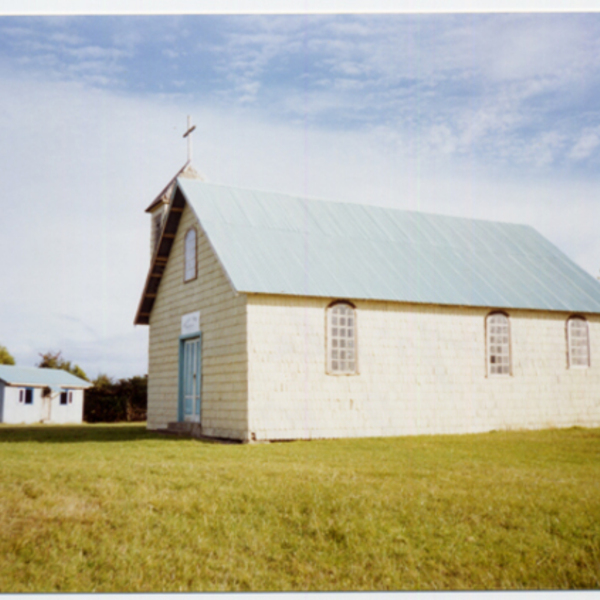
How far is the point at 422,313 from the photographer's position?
63.6 ft

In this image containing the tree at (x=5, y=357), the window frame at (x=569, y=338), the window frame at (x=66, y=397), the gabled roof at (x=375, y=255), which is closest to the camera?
the gabled roof at (x=375, y=255)

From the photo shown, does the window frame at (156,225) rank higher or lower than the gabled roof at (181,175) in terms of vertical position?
lower

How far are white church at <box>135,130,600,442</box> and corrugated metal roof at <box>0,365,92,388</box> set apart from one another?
798 inches

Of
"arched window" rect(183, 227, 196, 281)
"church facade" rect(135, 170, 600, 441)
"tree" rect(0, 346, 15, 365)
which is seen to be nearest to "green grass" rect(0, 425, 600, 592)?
"church facade" rect(135, 170, 600, 441)

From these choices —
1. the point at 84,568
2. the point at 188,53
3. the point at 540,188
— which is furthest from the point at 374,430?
the point at 84,568

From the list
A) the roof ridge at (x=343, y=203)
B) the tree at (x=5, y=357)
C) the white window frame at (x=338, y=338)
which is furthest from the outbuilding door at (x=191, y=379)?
the tree at (x=5, y=357)

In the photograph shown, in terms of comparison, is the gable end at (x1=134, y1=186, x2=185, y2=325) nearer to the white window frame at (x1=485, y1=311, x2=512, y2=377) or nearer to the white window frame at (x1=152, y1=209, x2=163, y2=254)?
the white window frame at (x1=152, y1=209, x2=163, y2=254)

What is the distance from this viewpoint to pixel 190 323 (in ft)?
66.8

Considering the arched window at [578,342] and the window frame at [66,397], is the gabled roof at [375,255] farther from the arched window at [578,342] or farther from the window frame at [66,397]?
the window frame at [66,397]

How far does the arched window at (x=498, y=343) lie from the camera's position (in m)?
20.4

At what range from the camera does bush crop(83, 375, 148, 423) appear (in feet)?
134

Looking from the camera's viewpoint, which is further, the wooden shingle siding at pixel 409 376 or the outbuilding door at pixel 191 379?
the outbuilding door at pixel 191 379

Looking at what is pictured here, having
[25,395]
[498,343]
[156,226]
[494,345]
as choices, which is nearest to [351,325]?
[494,345]

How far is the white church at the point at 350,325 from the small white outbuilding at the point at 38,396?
66.6 feet
